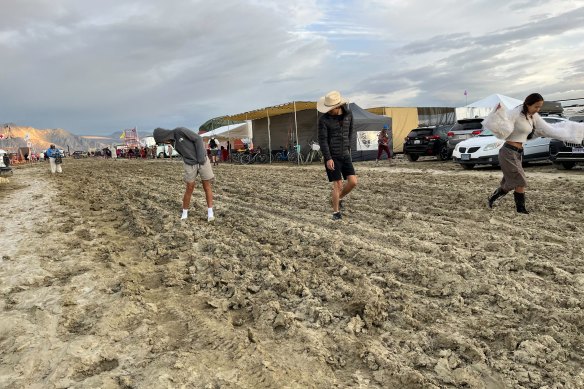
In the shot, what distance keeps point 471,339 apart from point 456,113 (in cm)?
3025

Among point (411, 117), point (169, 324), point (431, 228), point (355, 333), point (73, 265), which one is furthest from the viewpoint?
point (411, 117)

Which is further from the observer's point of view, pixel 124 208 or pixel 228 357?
pixel 124 208

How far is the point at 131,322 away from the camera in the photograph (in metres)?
3.07

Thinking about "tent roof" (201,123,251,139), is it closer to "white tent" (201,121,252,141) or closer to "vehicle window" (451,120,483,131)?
"white tent" (201,121,252,141)

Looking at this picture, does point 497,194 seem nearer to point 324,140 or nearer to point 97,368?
point 324,140

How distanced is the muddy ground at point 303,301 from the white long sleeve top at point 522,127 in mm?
1022

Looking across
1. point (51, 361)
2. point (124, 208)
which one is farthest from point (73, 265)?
point (124, 208)

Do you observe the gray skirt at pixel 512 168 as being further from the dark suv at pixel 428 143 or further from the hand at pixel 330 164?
the dark suv at pixel 428 143

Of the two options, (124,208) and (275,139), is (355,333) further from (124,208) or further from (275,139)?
(275,139)

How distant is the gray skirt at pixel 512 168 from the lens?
578cm

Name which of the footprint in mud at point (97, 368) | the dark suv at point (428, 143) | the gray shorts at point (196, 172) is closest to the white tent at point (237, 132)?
the dark suv at point (428, 143)

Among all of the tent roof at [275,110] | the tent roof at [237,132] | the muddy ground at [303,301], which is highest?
the tent roof at [275,110]

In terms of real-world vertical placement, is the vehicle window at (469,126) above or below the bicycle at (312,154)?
above

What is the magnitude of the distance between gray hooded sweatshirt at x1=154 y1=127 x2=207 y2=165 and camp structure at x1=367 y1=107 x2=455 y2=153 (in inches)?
801
